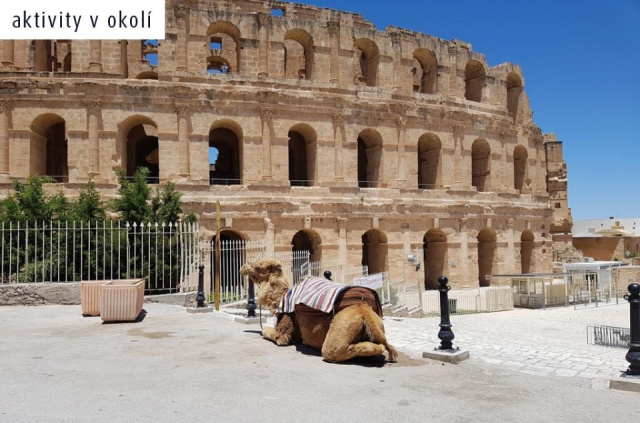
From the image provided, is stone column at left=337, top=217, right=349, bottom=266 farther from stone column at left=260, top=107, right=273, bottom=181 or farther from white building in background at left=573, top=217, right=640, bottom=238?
white building in background at left=573, top=217, right=640, bottom=238

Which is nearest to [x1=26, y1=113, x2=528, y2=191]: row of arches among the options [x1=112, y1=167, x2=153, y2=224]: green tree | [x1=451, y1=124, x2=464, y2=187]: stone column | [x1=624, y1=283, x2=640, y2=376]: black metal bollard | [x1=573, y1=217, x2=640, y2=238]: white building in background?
[x1=451, y1=124, x2=464, y2=187]: stone column

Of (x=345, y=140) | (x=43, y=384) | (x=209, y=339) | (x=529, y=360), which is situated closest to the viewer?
(x=43, y=384)

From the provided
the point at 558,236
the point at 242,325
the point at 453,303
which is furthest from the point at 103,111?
the point at 558,236

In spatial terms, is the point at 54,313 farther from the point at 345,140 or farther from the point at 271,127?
the point at 345,140

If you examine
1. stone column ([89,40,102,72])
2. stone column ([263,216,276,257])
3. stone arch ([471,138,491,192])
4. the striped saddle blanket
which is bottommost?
the striped saddle blanket

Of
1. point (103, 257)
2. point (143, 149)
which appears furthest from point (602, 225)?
point (103, 257)

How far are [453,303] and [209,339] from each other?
1320 cm

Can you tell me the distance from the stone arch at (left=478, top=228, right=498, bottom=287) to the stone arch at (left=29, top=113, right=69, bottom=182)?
68.3ft

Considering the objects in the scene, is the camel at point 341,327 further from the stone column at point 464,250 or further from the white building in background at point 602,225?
the white building in background at point 602,225

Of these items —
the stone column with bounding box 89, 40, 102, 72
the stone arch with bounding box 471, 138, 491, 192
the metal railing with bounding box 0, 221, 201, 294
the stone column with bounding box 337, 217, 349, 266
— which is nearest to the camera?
the metal railing with bounding box 0, 221, 201, 294

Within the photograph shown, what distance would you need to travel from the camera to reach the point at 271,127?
73.9 feet

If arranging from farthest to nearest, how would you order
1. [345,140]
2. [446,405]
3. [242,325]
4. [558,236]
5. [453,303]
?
[558,236] < [345,140] < [453,303] < [242,325] < [446,405]

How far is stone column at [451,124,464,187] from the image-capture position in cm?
2605

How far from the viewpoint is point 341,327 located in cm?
671
